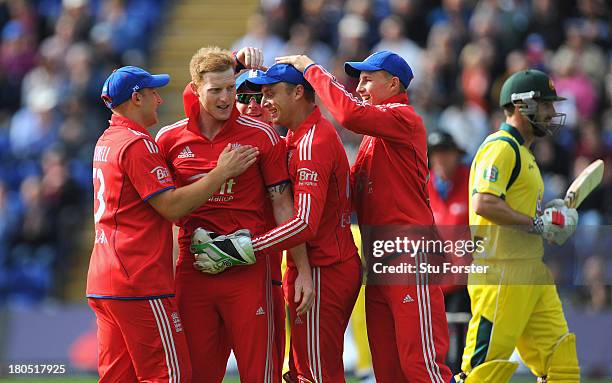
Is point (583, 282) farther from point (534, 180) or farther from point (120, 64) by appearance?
point (120, 64)

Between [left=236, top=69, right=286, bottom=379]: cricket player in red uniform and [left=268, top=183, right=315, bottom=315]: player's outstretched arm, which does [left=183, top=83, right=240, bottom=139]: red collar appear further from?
[left=268, top=183, right=315, bottom=315]: player's outstretched arm

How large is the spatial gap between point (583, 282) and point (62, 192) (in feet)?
23.7

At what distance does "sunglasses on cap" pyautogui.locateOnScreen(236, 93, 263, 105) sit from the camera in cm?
848

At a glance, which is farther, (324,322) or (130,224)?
(324,322)

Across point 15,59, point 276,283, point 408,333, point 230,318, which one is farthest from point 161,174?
point 15,59

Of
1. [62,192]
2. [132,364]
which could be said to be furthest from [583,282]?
[62,192]

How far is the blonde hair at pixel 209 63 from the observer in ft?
25.2

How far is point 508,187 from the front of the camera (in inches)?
334

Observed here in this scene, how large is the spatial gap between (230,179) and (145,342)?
3.92ft

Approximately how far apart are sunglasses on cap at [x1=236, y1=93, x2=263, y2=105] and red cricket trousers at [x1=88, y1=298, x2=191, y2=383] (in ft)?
5.75

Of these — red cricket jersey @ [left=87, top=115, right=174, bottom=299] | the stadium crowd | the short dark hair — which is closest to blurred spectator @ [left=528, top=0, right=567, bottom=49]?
the stadium crowd

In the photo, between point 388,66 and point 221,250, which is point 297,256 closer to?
point 221,250

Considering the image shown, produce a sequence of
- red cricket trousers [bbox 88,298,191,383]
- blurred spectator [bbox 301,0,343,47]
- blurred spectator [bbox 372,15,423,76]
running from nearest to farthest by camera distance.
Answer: red cricket trousers [bbox 88,298,191,383], blurred spectator [bbox 372,15,423,76], blurred spectator [bbox 301,0,343,47]

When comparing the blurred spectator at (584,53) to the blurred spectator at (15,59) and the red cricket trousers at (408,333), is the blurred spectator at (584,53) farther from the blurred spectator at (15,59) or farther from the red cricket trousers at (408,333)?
the blurred spectator at (15,59)
